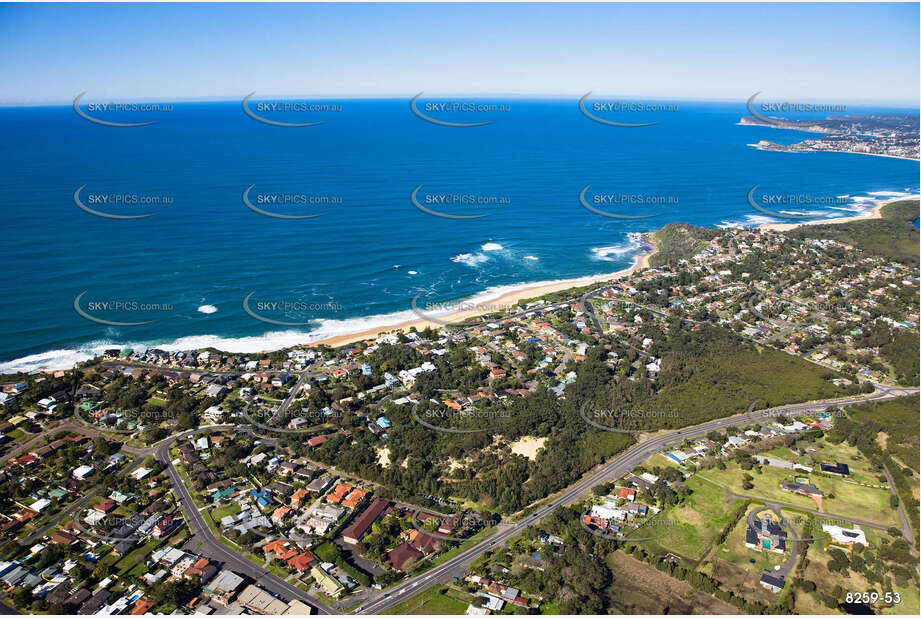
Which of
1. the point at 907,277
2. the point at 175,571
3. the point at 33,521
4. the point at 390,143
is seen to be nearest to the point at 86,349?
the point at 33,521

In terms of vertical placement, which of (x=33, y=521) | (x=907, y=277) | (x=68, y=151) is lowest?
(x=33, y=521)

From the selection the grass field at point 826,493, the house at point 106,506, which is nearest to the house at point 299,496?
the house at point 106,506

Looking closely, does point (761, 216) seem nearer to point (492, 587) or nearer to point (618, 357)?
point (618, 357)

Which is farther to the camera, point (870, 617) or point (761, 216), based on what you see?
point (761, 216)

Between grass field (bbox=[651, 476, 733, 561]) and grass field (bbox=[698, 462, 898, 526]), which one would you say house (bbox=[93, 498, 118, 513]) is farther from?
grass field (bbox=[698, 462, 898, 526])

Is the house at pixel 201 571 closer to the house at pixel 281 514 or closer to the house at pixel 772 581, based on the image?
the house at pixel 281 514

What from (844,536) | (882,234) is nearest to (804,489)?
(844,536)

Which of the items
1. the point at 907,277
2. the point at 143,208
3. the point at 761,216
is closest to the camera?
the point at 907,277
